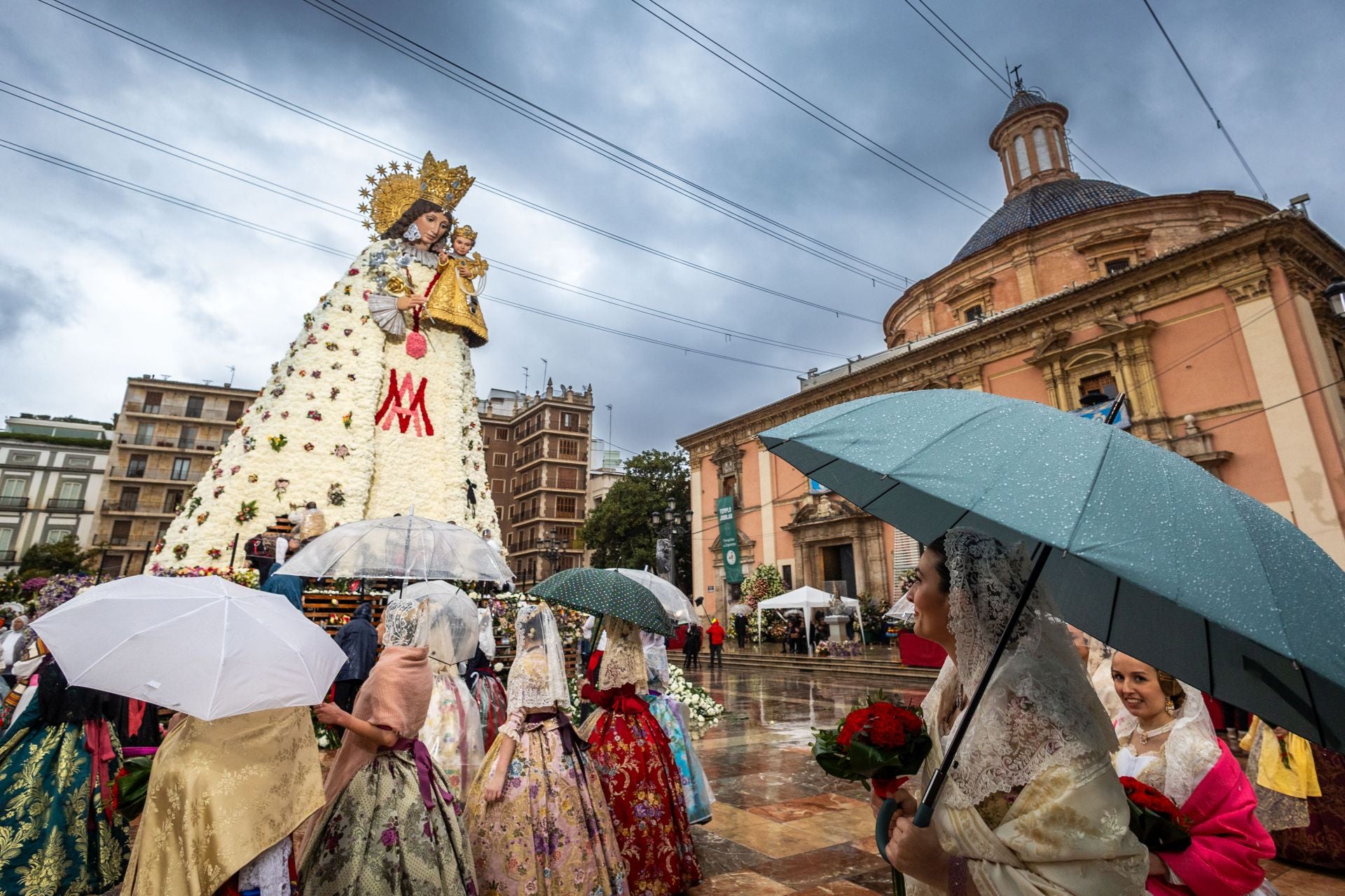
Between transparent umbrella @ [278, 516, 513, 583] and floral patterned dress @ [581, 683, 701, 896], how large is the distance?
307cm

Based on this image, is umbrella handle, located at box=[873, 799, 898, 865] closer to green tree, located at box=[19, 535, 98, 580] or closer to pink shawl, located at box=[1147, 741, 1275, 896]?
pink shawl, located at box=[1147, 741, 1275, 896]

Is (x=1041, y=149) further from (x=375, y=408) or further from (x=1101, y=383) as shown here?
(x=375, y=408)

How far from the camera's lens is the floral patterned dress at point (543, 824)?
123 inches

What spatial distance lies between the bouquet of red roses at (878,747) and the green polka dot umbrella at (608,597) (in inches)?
80.1

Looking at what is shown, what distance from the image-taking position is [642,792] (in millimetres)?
3664

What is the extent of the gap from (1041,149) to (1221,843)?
31.6m

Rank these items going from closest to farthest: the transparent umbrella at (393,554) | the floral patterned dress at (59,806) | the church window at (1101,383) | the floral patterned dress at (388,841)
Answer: the floral patterned dress at (388,841), the floral patterned dress at (59,806), the transparent umbrella at (393,554), the church window at (1101,383)

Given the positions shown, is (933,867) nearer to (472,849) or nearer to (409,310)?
(472,849)

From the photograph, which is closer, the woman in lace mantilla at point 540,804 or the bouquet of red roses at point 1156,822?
the bouquet of red roses at point 1156,822

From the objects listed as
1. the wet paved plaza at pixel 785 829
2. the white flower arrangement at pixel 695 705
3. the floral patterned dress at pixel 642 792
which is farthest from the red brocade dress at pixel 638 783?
the white flower arrangement at pixel 695 705

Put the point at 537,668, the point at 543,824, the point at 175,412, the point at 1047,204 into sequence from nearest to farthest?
the point at 543,824 → the point at 537,668 → the point at 1047,204 → the point at 175,412

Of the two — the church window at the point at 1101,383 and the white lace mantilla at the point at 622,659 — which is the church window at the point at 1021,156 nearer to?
the church window at the point at 1101,383

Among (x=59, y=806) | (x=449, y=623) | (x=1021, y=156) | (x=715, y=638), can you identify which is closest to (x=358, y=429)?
(x=59, y=806)

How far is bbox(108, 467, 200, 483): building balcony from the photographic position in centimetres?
4388
